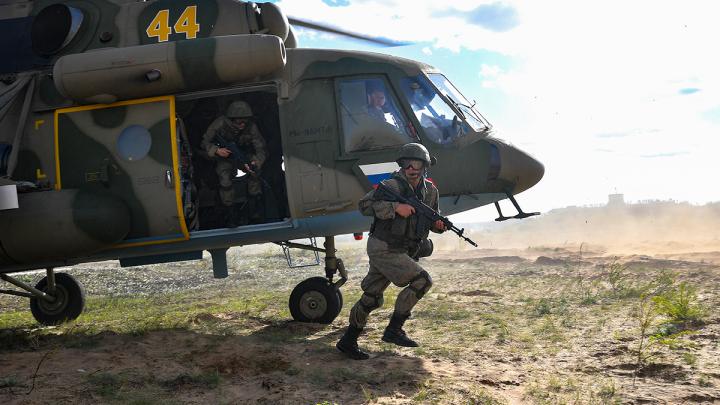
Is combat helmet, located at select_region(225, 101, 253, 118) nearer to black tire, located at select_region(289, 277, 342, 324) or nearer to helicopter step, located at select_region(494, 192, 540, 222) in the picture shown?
black tire, located at select_region(289, 277, 342, 324)

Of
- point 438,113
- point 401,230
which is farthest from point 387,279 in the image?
point 438,113

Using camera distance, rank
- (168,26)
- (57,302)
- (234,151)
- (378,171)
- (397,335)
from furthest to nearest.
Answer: (57,302), (168,26), (234,151), (378,171), (397,335)

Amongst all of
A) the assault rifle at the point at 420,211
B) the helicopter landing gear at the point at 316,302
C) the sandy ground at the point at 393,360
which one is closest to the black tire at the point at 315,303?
the helicopter landing gear at the point at 316,302

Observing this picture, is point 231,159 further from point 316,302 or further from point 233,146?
point 316,302

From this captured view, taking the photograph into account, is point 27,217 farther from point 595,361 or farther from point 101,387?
point 595,361

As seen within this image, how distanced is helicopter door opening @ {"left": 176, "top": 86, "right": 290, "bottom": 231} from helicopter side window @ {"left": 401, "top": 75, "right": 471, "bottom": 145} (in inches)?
66.8

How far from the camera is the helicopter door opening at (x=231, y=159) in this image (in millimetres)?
7824

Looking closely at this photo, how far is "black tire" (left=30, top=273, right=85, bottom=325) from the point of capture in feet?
29.3

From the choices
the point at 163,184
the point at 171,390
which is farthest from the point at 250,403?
the point at 163,184

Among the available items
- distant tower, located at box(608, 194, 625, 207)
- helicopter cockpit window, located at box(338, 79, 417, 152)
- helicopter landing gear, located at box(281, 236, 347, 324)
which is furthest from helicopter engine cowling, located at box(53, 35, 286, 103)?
distant tower, located at box(608, 194, 625, 207)

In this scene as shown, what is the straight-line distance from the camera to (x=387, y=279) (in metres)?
6.06

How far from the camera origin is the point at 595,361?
5.68m

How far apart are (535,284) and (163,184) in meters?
6.98

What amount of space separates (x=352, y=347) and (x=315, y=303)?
1.91 metres
